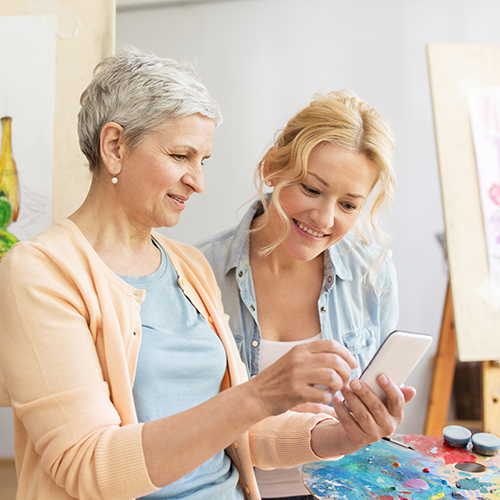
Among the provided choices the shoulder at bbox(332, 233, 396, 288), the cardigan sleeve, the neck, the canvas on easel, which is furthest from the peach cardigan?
the canvas on easel

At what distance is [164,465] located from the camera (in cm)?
85

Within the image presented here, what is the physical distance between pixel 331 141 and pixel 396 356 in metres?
0.66

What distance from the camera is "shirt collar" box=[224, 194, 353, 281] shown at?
1591mm

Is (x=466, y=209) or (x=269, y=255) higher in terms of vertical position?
(x=466, y=209)

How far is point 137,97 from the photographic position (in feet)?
3.46


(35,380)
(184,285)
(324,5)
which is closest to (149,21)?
(324,5)

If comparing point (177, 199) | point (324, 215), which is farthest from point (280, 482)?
point (177, 199)

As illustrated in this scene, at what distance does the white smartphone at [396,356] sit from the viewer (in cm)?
94

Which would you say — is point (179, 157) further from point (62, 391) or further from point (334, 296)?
point (334, 296)

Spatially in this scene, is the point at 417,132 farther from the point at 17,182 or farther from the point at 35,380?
the point at 35,380

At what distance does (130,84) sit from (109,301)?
450 mm

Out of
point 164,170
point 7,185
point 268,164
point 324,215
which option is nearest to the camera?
point 164,170

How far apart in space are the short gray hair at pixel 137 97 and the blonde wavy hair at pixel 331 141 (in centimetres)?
38

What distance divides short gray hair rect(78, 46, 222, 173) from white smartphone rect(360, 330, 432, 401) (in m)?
0.61
